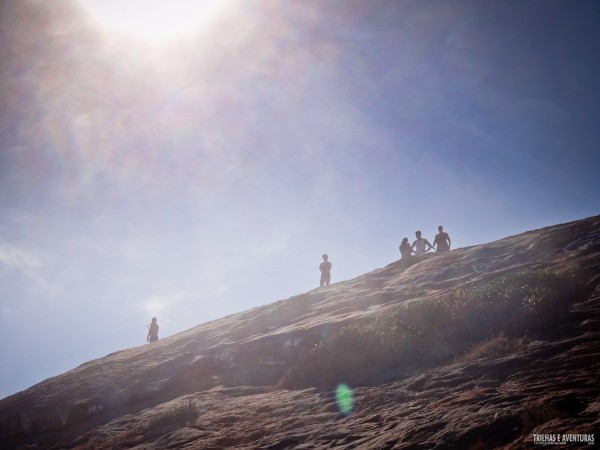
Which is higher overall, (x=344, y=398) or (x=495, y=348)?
(x=495, y=348)

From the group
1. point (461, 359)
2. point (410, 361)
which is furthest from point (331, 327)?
point (461, 359)

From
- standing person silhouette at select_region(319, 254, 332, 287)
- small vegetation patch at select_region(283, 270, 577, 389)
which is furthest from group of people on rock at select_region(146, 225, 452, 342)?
small vegetation patch at select_region(283, 270, 577, 389)

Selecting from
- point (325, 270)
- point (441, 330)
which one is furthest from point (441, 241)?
point (441, 330)

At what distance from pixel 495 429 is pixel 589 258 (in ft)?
33.7

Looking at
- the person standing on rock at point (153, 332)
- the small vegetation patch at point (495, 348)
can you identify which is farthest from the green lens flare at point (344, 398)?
the person standing on rock at point (153, 332)

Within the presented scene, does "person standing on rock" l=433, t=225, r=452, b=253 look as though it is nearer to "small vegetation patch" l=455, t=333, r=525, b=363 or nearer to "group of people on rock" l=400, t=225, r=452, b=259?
"group of people on rock" l=400, t=225, r=452, b=259

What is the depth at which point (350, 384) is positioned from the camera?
13188mm

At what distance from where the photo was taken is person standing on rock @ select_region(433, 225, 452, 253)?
26047 mm

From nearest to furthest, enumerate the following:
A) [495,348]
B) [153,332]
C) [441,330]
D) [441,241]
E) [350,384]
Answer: [495,348]
[350,384]
[441,330]
[441,241]
[153,332]

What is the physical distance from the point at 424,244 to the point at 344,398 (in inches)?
680

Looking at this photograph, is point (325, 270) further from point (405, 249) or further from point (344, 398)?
point (344, 398)

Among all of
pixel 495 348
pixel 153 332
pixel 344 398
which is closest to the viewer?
pixel 495 348

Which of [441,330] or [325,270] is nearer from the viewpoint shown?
[441,330]

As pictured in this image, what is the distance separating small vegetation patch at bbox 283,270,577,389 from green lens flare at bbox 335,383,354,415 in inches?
19.4
